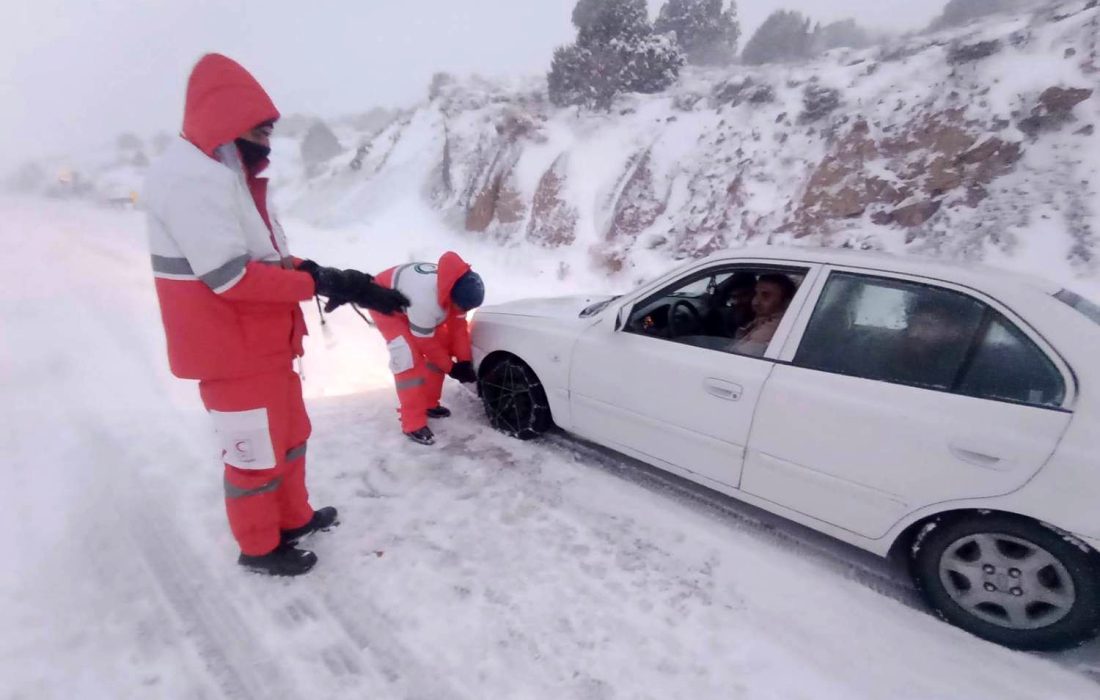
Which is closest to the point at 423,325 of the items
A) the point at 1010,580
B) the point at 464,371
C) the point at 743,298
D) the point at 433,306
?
the point at 433,306

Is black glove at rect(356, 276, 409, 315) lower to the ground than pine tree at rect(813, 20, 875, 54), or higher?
lower

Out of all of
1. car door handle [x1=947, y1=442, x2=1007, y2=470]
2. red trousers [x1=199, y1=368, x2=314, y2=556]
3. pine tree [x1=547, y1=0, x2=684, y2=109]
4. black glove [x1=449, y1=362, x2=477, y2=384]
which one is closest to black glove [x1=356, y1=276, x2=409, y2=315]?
red trousers [x1=199, y1=368, x2=314, y2=556]

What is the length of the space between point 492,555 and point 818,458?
1.70 metres

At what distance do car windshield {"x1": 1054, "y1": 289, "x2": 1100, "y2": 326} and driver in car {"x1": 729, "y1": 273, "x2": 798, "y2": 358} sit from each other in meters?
1.07

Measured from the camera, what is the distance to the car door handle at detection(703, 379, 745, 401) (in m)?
2.71

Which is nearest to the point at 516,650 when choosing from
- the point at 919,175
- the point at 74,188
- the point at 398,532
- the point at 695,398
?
the point at 398,532

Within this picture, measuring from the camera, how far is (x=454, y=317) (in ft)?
13.3

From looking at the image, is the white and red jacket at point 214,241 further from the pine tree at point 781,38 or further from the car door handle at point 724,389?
the pine tree at point 781,38

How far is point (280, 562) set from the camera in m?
2.58

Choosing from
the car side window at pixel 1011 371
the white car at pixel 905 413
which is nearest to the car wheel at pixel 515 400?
the white car at pixel 905 413

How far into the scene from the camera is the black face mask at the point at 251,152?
2230mm

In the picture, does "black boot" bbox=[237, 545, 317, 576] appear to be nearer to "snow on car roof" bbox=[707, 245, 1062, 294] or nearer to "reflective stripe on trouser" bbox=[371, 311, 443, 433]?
"reflective stripe on trouser" bbox=[371, 311, 443, 433]

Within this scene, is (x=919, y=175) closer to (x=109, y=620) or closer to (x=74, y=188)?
(x=109, y=620)

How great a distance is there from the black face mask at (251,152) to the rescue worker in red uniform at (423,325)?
1404 mm
